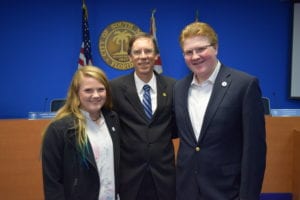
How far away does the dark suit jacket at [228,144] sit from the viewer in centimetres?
158

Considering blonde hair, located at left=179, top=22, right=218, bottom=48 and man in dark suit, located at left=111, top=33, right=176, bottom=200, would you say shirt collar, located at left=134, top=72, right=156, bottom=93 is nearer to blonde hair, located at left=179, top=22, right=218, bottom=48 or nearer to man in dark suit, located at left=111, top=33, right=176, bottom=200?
man in dark suit, located at left=111, top=33, right=176, bottom=200

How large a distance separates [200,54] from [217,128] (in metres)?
0.38

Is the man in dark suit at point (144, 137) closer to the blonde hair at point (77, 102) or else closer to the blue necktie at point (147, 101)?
the blue necktie at point (147, 101)

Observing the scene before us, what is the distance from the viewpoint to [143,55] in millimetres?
2121

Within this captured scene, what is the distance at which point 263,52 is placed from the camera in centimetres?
510

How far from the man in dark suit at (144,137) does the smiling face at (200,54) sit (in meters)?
0.46

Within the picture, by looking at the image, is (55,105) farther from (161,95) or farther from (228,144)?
(228,144)

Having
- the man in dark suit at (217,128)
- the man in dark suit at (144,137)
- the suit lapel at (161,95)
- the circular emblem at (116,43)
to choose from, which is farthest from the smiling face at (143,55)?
the circular emblem at (116,43)

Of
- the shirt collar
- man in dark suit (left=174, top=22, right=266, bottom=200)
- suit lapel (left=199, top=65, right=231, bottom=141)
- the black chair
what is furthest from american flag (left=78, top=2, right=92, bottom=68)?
suit lapel (left=199, top=65, right=231, bottom=141)

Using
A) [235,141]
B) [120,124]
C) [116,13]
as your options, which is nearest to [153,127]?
[120,124]

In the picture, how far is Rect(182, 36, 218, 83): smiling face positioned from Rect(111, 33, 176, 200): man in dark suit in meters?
0.46

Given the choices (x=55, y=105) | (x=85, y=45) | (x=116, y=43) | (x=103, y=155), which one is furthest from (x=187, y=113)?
(x=116, y=43)

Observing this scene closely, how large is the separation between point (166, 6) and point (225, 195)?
12.4ft

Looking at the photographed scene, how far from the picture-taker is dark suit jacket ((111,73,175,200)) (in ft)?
6.81
